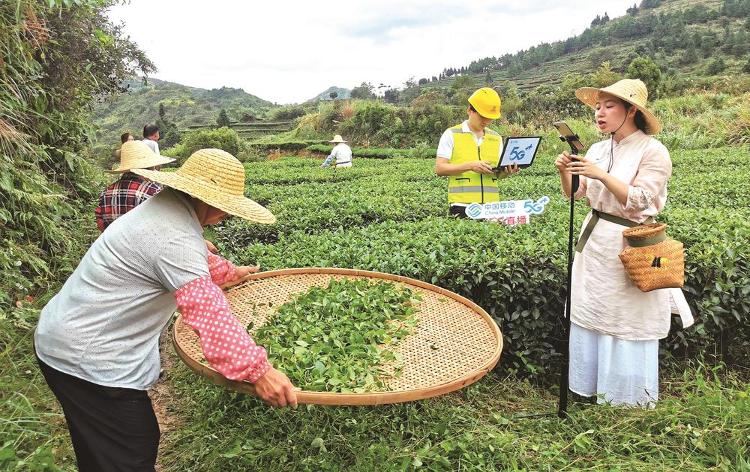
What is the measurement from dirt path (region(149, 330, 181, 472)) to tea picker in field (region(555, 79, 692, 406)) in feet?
7.78

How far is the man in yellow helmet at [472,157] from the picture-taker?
3.65 m

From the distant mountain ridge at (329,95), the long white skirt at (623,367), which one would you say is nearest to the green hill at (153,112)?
the distant mountain ridge at (329,95)

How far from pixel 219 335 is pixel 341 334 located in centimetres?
81

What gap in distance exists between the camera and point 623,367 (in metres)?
2.58

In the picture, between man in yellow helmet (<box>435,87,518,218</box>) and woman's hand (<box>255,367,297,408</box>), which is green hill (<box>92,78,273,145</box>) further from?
woman's hand (<box>255,367,297,408</box>)

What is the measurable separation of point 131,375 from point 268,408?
1088 millimetres

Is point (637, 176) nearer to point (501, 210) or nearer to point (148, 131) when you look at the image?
point (501, 210)

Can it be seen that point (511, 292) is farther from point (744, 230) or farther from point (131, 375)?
point (131, 375)

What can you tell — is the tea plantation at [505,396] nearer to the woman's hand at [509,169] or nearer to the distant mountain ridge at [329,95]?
the woman's hand at [509,169]

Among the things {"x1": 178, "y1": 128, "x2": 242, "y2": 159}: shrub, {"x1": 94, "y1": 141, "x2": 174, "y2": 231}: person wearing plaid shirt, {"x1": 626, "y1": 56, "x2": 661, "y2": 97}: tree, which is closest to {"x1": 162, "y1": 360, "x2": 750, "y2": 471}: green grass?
{"x1": 94, "y1": 141, "x2": 174, "y2": 231}: person wearing plaid shirt

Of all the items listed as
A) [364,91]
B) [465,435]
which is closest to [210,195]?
[465,435]

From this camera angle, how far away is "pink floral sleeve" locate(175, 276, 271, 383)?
1466mm

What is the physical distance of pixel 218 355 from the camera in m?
1.47

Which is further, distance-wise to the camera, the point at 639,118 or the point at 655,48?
the point at 655,48
